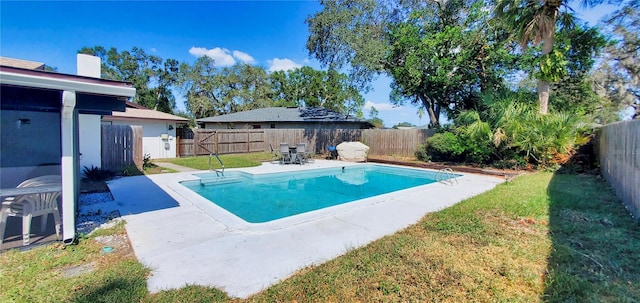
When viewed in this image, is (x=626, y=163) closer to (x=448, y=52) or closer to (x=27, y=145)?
(x=448, y=52)

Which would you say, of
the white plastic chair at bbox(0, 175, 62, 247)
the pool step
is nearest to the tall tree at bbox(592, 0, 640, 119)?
the pool step

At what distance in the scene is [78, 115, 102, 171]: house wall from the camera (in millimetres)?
9305

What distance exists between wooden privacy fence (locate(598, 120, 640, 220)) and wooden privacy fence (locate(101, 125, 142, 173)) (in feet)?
45.1

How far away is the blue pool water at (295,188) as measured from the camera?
708 centimetres

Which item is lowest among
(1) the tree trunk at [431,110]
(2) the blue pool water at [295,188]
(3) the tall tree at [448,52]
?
(2) the blue pool water at [295,188]

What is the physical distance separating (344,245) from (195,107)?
32700 millimetres

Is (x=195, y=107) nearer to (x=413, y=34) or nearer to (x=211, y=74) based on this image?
(x=211, y=74)

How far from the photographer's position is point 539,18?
10602 mm

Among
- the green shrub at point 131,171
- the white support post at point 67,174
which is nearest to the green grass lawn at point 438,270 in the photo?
the white support post at point 67,174

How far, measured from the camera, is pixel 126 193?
716cm

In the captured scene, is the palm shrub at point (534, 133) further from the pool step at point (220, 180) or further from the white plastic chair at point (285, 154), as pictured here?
the pool step at point (220, 180)

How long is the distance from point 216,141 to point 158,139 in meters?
3.41

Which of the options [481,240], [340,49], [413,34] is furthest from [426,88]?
[481,240]

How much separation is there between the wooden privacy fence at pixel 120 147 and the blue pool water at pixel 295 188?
3.02 meters
